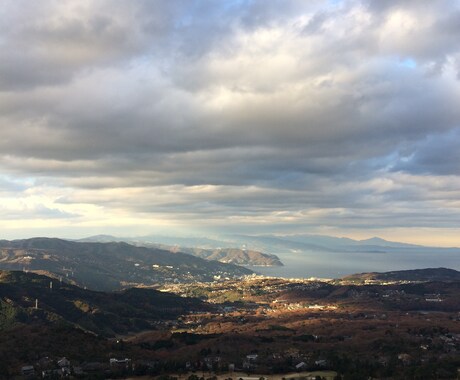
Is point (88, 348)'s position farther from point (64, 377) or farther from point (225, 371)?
point (225, 371)

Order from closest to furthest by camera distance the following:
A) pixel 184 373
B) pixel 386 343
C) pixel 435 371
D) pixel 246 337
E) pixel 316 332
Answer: pixel 435 371 < pixel 184 373 < pixel 386 343 < pixel 246 337 < pixel 316 332

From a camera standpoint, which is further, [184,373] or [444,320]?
[444,320]

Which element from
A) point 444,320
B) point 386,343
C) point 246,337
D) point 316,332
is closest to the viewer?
point 386,343

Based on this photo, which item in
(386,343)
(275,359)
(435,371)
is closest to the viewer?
(435,371)

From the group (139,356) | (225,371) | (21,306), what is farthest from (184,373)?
(21,306)

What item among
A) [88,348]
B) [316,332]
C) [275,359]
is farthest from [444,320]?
[88,348]

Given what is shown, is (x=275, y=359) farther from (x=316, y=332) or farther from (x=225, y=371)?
(x=316, y=332)

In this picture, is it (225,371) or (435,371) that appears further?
(225,371)

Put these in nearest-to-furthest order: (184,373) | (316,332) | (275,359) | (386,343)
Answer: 1. (184,373)
2. (275,359)
3. (386,343)
4. (316,332)
